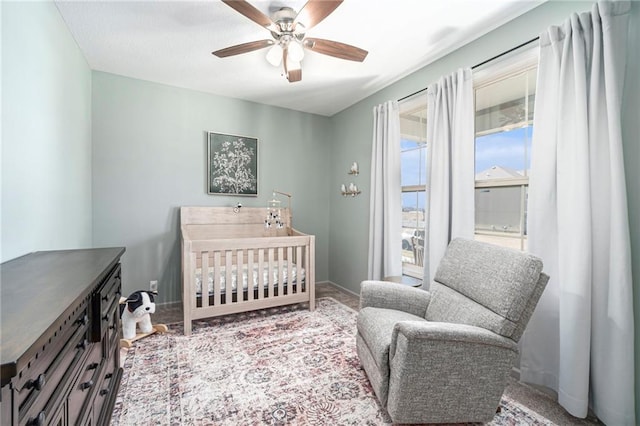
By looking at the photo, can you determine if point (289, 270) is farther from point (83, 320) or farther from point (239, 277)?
point (83, 320)

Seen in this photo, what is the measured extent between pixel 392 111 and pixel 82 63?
9.62ft

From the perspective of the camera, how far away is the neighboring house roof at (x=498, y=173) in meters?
2.03

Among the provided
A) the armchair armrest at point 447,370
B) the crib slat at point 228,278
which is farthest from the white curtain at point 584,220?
the crib slat at point 228,278

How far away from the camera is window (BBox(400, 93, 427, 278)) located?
2818 millimetres

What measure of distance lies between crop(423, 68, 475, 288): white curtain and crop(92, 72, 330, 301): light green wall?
2.06 metres

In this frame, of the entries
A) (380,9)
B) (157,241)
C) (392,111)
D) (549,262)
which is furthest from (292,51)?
(157,241)

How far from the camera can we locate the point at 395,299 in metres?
1.90

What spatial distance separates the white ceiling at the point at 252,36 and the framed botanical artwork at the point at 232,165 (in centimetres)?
62

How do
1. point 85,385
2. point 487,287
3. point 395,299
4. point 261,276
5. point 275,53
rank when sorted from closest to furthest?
point 85,385, point 487,287, point 395,299, point 275,53, point 261,276

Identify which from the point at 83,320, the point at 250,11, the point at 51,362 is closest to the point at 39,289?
the point at 83,320

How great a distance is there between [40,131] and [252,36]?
155 centimetres

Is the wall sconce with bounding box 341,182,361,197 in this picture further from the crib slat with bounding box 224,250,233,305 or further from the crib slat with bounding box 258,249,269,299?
the crib slat with bounding box 224,250,233,305

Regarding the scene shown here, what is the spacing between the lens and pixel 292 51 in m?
1.95

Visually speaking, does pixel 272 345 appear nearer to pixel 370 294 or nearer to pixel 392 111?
pixel 370 294
